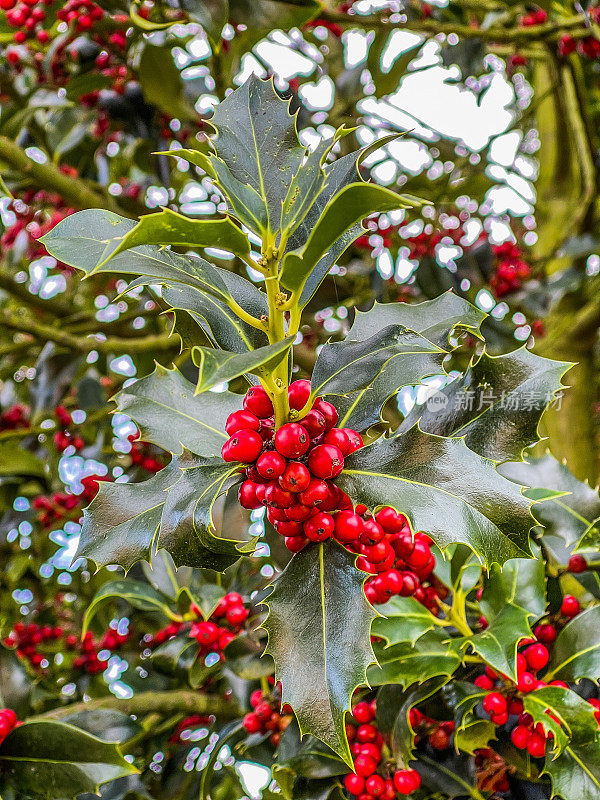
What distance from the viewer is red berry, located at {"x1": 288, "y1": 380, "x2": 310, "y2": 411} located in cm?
70

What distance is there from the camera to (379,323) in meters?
0.79

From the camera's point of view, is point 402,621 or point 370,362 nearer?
point 370,362

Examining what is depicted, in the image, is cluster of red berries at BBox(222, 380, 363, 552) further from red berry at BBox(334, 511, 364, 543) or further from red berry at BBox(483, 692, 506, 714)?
red berry at BBox(483, 692, 506, 714)

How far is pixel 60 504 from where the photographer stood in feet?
6.63

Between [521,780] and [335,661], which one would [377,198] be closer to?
[335,661]

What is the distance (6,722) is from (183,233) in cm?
94

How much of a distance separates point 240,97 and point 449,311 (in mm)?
324

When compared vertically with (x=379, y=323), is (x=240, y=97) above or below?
above

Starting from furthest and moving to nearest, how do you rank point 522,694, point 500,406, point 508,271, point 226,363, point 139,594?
1. point 508,271
2. point 139,594
3. point 522,694
4. point 500,406
5. point 226,363

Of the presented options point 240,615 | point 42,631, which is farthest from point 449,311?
point 42,631

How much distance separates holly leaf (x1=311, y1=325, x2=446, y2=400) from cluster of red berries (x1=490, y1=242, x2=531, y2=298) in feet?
5.71

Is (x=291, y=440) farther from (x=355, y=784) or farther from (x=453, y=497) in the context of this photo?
(x=355, y=784)

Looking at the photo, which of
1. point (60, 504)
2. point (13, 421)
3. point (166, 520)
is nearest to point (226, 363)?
point (166, 520)

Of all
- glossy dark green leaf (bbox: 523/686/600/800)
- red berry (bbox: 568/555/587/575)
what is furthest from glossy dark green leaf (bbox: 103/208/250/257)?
red berry (bbox: 568/555/587/575)
